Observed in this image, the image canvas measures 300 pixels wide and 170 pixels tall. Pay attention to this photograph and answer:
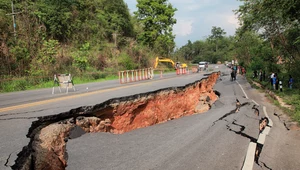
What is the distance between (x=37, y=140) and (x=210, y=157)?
11.4 feet

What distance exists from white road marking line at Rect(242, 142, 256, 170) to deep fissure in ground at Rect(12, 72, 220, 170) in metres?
3.27

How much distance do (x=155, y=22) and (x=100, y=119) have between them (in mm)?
43854

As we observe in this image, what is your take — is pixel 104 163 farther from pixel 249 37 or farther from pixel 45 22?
pixel 249 37

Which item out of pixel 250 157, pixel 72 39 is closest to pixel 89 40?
pixel 72 39

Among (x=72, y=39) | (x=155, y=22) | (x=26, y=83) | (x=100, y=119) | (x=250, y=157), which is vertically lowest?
(x=250, y=157)

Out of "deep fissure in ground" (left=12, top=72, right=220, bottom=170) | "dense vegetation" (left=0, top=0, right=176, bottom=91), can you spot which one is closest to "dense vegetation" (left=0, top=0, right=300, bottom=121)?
"dense vegetation" (left=0, top=0, right=176, bottom=91)

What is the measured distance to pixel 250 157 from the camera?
460 cm

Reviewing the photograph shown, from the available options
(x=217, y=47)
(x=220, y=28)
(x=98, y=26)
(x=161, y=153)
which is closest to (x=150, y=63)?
(x=98, y=26)

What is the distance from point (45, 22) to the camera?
25.8m

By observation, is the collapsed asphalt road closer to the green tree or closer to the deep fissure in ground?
the deep fissure in ground

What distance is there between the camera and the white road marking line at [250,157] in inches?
166

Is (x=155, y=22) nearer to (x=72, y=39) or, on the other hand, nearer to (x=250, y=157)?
(x=72, y=39)

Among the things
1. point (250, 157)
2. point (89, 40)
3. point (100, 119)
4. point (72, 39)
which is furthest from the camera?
point (89, 40)

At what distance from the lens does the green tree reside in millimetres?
48000
